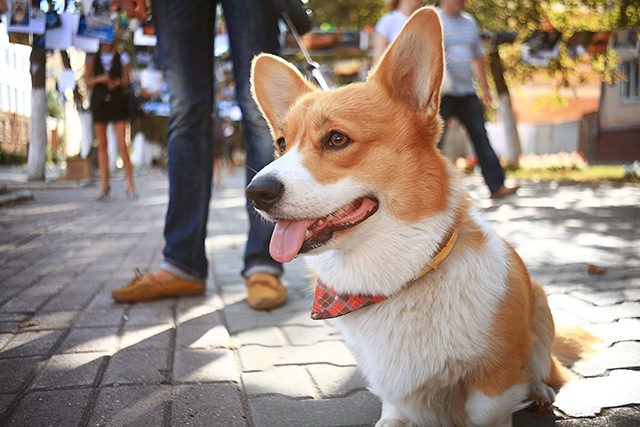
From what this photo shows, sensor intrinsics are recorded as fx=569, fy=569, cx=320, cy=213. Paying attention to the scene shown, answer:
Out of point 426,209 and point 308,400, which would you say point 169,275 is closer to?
point 308,400

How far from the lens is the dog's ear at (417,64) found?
189 cm

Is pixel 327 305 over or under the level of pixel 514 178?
over

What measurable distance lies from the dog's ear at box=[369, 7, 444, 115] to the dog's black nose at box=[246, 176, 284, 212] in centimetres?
56

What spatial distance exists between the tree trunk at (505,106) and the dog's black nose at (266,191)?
16.1 metres

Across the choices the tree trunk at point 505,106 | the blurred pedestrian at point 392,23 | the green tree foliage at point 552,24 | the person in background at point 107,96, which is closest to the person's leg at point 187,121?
the blurred pedestrian at point 392,23

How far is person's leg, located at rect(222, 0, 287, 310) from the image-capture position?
3.28 metres

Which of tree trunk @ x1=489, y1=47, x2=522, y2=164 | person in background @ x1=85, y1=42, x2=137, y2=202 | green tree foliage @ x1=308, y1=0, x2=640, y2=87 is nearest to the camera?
person in background @ x1=85, y1=42, x2=137, y2=202

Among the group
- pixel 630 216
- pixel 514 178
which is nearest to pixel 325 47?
pixel 514 178

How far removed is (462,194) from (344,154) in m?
0.43

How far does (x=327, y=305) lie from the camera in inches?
77.6

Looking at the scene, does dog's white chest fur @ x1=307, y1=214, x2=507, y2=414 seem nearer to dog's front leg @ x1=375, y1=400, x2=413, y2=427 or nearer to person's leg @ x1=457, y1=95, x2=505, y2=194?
dog's front leg @ x1=375, y1=400, x2=413, y2=427

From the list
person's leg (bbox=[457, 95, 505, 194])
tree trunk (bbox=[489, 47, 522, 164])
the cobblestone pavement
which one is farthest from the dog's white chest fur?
tree trunk (bbox=[489, 47, 522, 164])

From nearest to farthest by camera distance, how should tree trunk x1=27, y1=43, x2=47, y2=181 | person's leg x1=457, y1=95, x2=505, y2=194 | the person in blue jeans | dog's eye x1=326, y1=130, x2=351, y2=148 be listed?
dog's eye x1=326, y1=130, x2=351, y2=148 < the person in blue jeans < person's leg x1=457, y1=95, x2=505, y2=194 < tree trunk x1=27, y1=43, x2=47, y2=181

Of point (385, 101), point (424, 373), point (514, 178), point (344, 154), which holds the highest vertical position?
point (385, 101)
